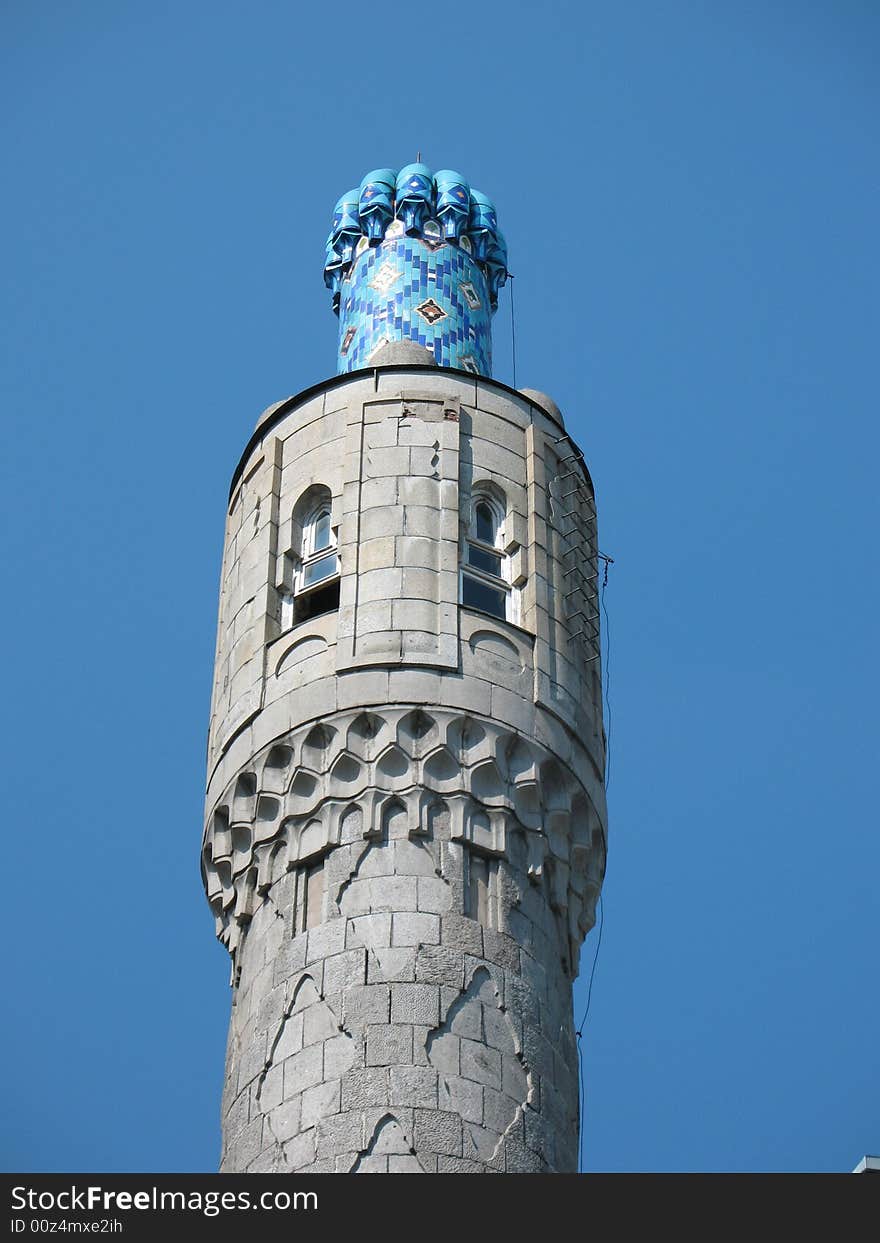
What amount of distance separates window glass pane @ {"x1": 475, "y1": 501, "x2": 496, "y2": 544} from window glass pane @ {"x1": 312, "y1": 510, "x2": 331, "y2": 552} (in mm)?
1986

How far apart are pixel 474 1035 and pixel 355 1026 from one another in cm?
139

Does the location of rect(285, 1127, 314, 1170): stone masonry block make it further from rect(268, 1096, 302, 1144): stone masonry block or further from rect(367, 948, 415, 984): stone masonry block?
rect(367, 948, 415, 984): stone masonry block

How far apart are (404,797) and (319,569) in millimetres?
4150

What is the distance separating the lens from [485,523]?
3862 cm

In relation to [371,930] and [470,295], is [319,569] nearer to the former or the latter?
[371,930]

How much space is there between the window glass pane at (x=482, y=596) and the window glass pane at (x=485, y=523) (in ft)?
2.93

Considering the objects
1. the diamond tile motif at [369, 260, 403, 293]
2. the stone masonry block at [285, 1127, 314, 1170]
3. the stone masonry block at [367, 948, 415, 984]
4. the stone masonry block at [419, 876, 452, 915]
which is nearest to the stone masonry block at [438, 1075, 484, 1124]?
the stone masonry block at [367, 948, 415, 984]

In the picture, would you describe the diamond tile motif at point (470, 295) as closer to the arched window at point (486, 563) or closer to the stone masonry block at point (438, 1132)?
the arched window at point (486, 563)

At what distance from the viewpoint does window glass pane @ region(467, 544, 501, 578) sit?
37938 mm

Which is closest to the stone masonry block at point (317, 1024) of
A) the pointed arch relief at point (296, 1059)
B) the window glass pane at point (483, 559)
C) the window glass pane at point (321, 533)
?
the pointed arch relief at point (296, 1059)

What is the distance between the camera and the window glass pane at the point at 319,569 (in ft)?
125

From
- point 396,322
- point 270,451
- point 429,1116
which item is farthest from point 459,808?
point 396,322
